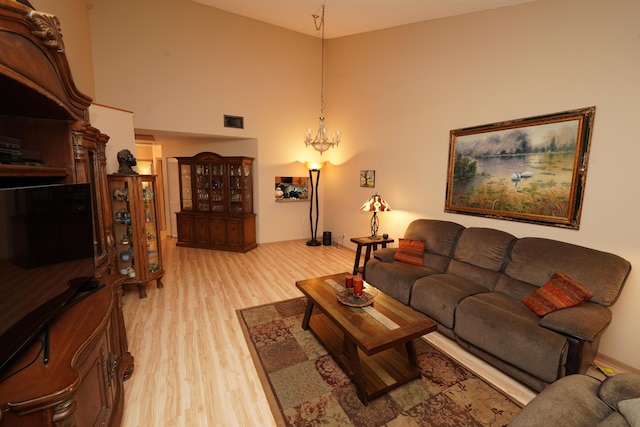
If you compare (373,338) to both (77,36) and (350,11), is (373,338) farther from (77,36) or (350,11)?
(77,36)

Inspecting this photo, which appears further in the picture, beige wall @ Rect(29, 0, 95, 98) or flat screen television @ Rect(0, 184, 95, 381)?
beige wall @ Rect(29, 0, 95, 98)

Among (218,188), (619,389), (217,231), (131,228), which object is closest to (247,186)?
(218,188)

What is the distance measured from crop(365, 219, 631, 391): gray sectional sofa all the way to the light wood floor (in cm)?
27

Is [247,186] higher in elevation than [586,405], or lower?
higher

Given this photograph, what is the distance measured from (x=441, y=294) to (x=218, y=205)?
15.8ft

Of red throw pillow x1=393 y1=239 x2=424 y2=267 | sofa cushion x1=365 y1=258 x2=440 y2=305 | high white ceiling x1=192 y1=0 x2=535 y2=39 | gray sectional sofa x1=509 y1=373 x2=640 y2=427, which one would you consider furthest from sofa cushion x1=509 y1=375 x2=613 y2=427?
high white ceiling x1=192 y1=0 x2=535 y2=39

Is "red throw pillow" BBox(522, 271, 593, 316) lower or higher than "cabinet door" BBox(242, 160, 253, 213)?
lower

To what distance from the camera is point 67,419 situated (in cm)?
104

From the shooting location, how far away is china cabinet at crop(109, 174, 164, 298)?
10.8ft

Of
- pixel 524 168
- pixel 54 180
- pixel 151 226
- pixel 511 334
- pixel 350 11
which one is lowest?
pixel 511 334

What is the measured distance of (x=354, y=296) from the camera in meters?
2.44

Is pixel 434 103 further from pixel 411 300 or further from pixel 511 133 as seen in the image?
pixel 411 300

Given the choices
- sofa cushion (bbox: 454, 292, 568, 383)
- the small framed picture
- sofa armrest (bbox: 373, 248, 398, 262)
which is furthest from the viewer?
the small framed picture

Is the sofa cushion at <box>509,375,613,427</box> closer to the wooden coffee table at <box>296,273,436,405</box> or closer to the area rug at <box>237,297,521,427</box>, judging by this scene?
the area rug at <box>237,297,521,427</box>
